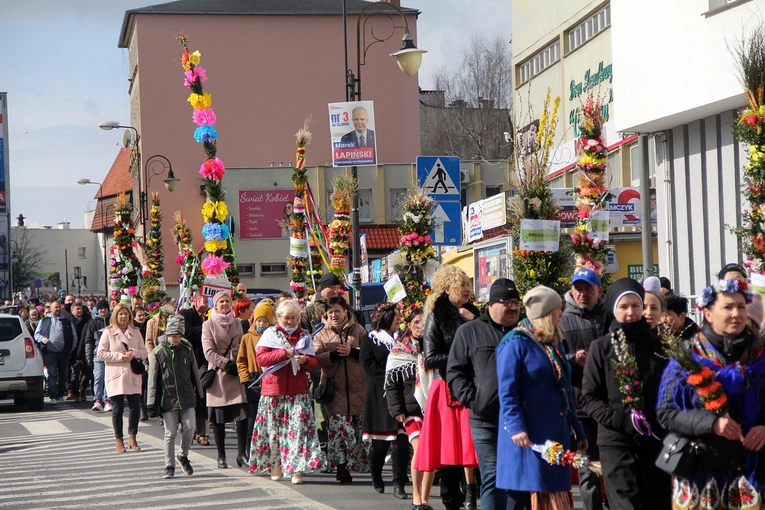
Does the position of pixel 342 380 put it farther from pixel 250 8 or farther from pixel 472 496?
pixel 250 8

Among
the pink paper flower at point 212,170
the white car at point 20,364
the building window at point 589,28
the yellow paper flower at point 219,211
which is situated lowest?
the white car at point 20,364

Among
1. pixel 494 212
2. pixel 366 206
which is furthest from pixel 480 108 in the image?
pixel 494 212

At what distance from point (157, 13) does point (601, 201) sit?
5136cm

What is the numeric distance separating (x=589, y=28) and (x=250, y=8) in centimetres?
3231

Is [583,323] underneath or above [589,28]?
underneath

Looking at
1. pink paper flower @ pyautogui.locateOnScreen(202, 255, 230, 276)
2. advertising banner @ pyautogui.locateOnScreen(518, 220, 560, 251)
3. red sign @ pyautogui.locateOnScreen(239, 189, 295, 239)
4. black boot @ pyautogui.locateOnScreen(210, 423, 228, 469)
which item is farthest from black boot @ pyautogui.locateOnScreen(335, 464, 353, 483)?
red sign @ pyautogui.locateOnScreen(239, 189, 295, 239)

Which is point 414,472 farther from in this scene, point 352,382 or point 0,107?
point 0,107

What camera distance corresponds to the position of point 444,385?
8.40 m

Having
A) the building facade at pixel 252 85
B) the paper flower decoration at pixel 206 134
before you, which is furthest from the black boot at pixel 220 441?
the building facade at pixel 252 85

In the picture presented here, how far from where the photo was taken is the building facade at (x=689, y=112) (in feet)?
46.0

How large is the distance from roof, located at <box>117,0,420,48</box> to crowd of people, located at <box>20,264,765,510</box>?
47.9 meters

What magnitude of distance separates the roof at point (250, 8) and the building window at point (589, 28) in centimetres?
2730

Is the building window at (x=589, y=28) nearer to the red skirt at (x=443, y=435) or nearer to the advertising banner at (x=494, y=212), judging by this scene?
the advertising banner at (x=494, y=212)

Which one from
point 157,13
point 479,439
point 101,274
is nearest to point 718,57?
point 479,439
